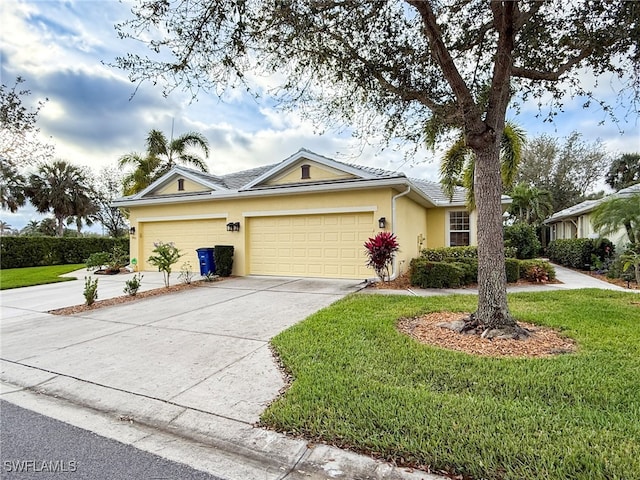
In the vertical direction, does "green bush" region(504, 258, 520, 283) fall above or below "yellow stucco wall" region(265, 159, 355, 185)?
below

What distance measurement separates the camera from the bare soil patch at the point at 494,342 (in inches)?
170

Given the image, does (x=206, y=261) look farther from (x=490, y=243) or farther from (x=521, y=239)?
(x=521, y=239)

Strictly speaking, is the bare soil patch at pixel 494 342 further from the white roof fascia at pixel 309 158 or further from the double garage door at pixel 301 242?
the white roof fascia at pixel 309 158

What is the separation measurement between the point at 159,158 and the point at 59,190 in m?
11.7

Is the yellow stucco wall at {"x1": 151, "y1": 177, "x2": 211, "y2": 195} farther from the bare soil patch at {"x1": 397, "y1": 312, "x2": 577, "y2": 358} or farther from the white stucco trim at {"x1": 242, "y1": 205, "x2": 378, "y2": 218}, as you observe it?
the bare soil patch at {"x1": 397, "y1": 312, "x2": 577, "y2": 358}

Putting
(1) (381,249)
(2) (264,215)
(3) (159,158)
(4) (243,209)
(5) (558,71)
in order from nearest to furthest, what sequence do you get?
(5) (558,71)
(1) (381,249)
(2) (264,215)
(4) (243,209)
(3) (159,158)

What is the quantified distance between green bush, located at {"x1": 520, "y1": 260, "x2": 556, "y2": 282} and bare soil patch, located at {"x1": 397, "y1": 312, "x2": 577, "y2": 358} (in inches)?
208

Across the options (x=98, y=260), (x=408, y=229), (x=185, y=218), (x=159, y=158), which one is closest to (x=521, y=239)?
(x=408, y=229)

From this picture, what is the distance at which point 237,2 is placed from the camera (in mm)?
5059

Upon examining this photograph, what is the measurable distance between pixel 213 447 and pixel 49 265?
22.3 metres

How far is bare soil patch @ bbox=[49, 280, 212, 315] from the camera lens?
25.1 feet

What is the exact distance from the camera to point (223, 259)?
12.1 metres

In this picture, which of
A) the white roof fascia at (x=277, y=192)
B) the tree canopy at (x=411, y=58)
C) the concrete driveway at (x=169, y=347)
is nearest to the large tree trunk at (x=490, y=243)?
the tree canopy at (x=411, y=58)

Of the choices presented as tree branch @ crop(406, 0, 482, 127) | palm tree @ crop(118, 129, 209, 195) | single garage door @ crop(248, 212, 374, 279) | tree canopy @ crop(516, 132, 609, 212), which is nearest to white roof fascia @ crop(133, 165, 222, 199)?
single garage door @ crop(248, 212, 374, 279)
